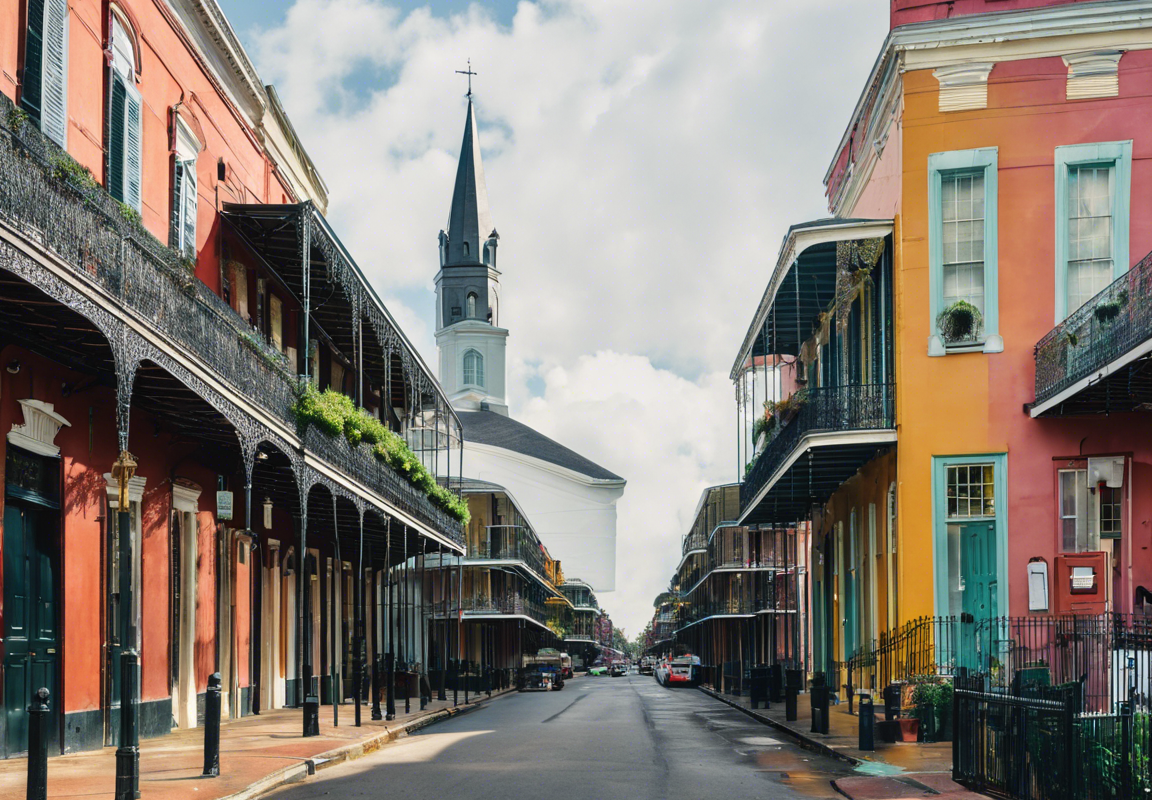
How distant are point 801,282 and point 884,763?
11839 mm

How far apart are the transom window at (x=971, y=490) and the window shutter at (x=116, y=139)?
1229 centimetres

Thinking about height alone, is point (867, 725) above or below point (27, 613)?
below

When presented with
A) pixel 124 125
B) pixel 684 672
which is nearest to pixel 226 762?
pixel 124 125

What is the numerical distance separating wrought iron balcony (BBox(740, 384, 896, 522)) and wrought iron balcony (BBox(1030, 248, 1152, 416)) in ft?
7.49

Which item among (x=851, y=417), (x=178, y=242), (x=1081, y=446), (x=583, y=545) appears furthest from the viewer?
(x=583, y=545)

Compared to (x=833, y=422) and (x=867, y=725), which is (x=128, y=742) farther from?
(x=833, y=422)

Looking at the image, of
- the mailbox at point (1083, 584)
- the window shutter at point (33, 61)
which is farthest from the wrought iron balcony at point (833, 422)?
the window shutter at point (33, 61)

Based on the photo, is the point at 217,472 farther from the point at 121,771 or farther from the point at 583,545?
the point at 583,545

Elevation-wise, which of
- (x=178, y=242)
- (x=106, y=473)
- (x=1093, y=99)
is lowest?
(x=106, y=473)

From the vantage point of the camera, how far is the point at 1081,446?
65.5ft

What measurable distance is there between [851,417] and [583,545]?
71.5m

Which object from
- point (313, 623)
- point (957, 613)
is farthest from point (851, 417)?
point (313, 623)

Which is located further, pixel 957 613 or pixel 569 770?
pixel 957 613

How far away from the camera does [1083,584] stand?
19.5 meters
